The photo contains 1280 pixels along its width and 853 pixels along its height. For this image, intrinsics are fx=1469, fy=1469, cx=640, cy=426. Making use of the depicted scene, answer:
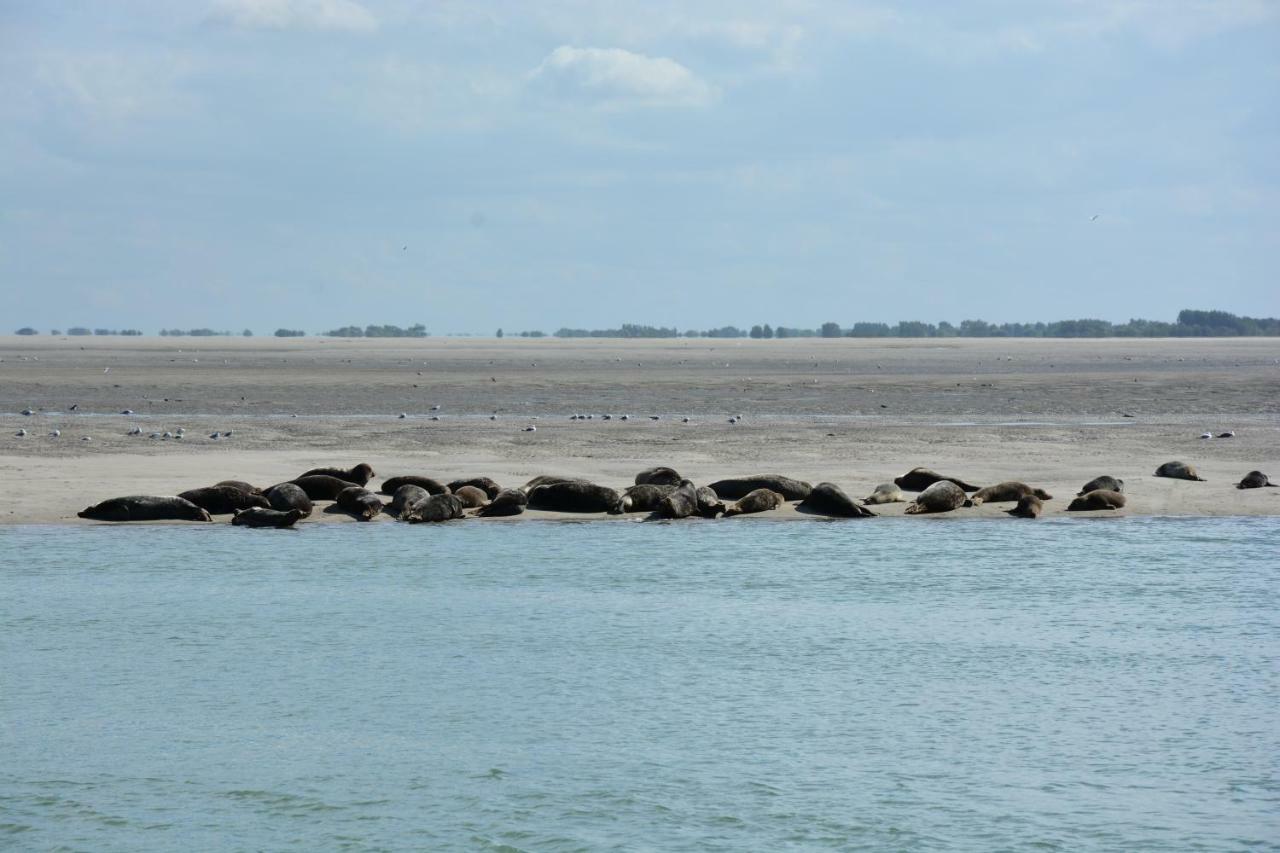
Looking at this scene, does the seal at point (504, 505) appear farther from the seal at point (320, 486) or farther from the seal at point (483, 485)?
the seal at point (320, 486)

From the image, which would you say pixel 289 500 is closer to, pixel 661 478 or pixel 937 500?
pixel 661 478

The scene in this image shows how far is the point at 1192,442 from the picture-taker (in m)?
22.6

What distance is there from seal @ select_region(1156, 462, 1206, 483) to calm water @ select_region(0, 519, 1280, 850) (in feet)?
14.9

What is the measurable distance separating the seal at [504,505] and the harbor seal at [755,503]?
7.25 feet

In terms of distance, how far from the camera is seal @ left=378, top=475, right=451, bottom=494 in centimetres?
1608

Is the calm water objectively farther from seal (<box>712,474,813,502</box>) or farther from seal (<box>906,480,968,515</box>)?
seal (<box>712,474,813,502</box>)

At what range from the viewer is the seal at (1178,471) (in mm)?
17906

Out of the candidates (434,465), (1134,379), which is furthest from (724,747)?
(1134,379)

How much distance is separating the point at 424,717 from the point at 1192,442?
17722 mm

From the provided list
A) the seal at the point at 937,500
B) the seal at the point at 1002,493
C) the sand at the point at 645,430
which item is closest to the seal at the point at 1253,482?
the sand at the point at 645,430

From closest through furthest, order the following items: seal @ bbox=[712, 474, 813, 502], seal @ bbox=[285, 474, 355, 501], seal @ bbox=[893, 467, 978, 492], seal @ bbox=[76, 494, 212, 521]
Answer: seal @ bbox=[76, 494, 212, 521] → seal @ bbox=[285, 474, 355, 501] → seal @ bbox=[712, 474, 813, 502] → seal @ bbox=[893, 467, 978, 492]

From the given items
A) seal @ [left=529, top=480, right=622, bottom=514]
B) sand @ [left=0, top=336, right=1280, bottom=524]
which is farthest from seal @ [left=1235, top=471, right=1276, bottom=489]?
seal @ [left=529, top=480, right=622, bottom=514]

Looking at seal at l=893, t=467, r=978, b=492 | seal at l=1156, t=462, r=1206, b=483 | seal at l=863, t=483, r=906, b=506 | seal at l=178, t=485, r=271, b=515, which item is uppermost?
seal at l=1156, t=462, r=1206, b=483

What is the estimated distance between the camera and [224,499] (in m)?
15.3
